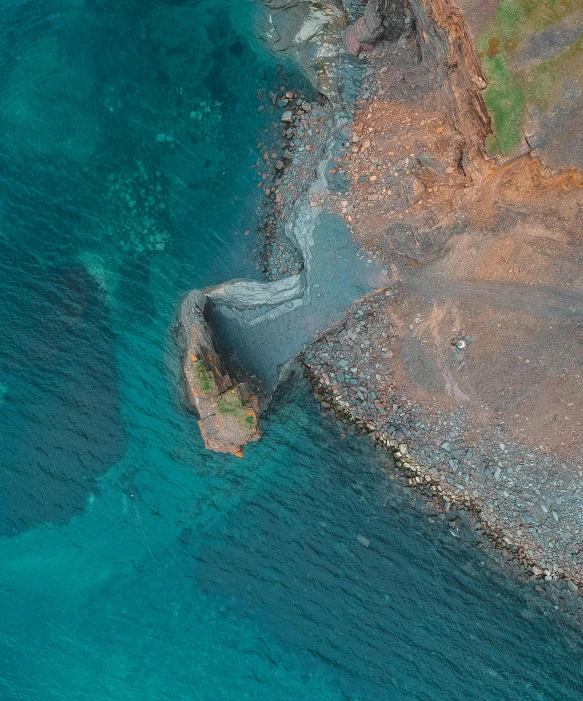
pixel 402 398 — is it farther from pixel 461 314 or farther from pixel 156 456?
pixel 156 456

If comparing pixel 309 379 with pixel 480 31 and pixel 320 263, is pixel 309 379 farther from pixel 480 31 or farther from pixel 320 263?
pixel 480 31

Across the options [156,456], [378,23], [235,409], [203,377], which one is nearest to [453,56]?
[378,23]

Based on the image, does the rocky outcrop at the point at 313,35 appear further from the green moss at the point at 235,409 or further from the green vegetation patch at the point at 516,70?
the green moss at the point at 235,409

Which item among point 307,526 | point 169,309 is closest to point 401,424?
point 307,526

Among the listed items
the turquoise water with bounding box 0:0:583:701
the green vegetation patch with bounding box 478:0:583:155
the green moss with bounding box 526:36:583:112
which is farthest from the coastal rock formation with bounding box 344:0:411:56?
the green moss with bounding box 526:36:583:112

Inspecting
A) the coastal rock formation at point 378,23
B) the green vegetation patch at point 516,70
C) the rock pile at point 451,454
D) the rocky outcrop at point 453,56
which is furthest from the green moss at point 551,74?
the rock pile at point 451,454
